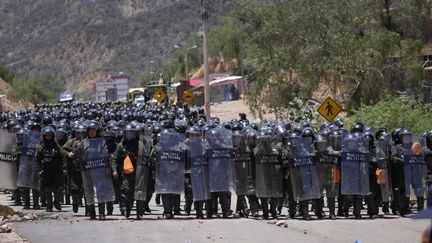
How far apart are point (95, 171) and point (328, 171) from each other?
175 inches

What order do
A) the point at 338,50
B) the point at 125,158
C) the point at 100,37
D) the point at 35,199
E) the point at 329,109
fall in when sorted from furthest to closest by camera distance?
the point at 100,37, the point at 338,50, the point at 329,109, the point at 35,199, the point at 125,158

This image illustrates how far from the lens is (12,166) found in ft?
68.6

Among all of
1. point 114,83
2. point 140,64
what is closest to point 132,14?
point 140,64

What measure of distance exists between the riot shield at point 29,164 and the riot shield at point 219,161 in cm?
414

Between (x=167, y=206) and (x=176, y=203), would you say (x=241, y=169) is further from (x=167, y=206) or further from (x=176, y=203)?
(x=167, y=206)

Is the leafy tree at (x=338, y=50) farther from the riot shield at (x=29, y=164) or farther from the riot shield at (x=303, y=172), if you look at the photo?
the riot shield at (x=303, y=172)

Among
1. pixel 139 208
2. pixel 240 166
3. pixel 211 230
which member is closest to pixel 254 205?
pixel 240 166

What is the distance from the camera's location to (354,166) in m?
18.3

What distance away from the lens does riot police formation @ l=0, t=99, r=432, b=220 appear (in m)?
17.7

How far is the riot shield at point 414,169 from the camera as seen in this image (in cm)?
1845

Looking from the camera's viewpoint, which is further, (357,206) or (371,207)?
(371,207)

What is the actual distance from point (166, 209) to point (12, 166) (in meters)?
4.75

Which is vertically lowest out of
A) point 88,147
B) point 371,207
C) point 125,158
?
point 371,207

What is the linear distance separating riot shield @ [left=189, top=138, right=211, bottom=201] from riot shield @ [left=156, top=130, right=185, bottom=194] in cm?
20
